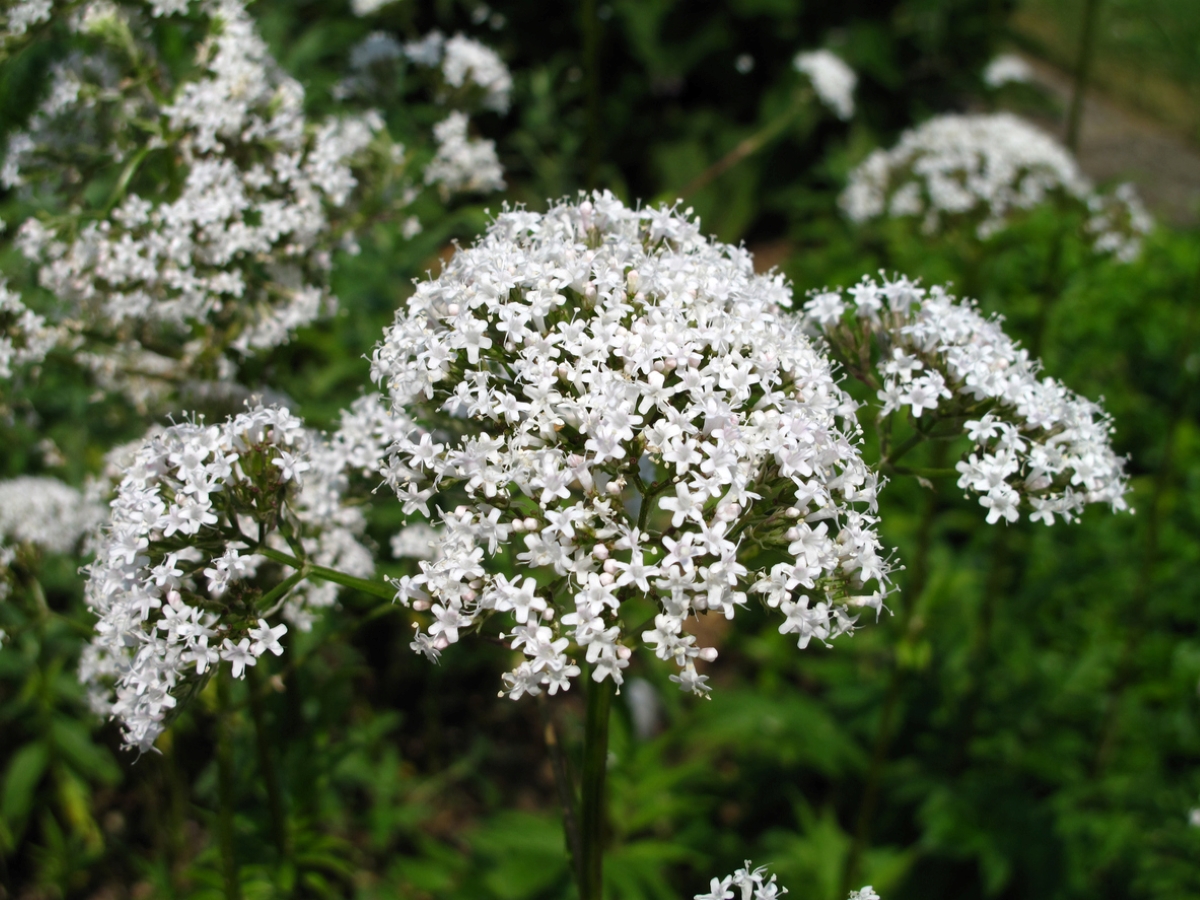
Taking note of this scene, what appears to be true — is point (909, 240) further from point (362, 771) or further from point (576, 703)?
point (362, 771)

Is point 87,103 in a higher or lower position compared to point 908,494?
lower

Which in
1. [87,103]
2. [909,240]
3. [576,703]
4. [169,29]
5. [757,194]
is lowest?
[576,703]

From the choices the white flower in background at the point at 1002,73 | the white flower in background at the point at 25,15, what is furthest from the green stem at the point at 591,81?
the white flower in background at the point at 1002,73

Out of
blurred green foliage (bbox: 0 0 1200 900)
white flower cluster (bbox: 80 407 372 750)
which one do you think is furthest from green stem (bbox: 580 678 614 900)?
blurred green foliage (bbox: 0 0 1200 900)

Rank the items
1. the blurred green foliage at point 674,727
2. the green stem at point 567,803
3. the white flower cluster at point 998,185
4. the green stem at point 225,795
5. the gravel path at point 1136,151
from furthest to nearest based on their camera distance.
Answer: the gravel path at point 1136,151 < the white flower cluster at point 998,185 < the blurred green foliage at point 674,727 < the green stem at point 225,795 < the green stem at point 567,803

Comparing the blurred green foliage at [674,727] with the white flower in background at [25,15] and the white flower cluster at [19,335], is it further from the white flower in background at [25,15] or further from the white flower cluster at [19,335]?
the white flower cluster at [19,335]

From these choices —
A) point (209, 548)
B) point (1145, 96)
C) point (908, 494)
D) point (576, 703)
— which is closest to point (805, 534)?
point (209, 548)
